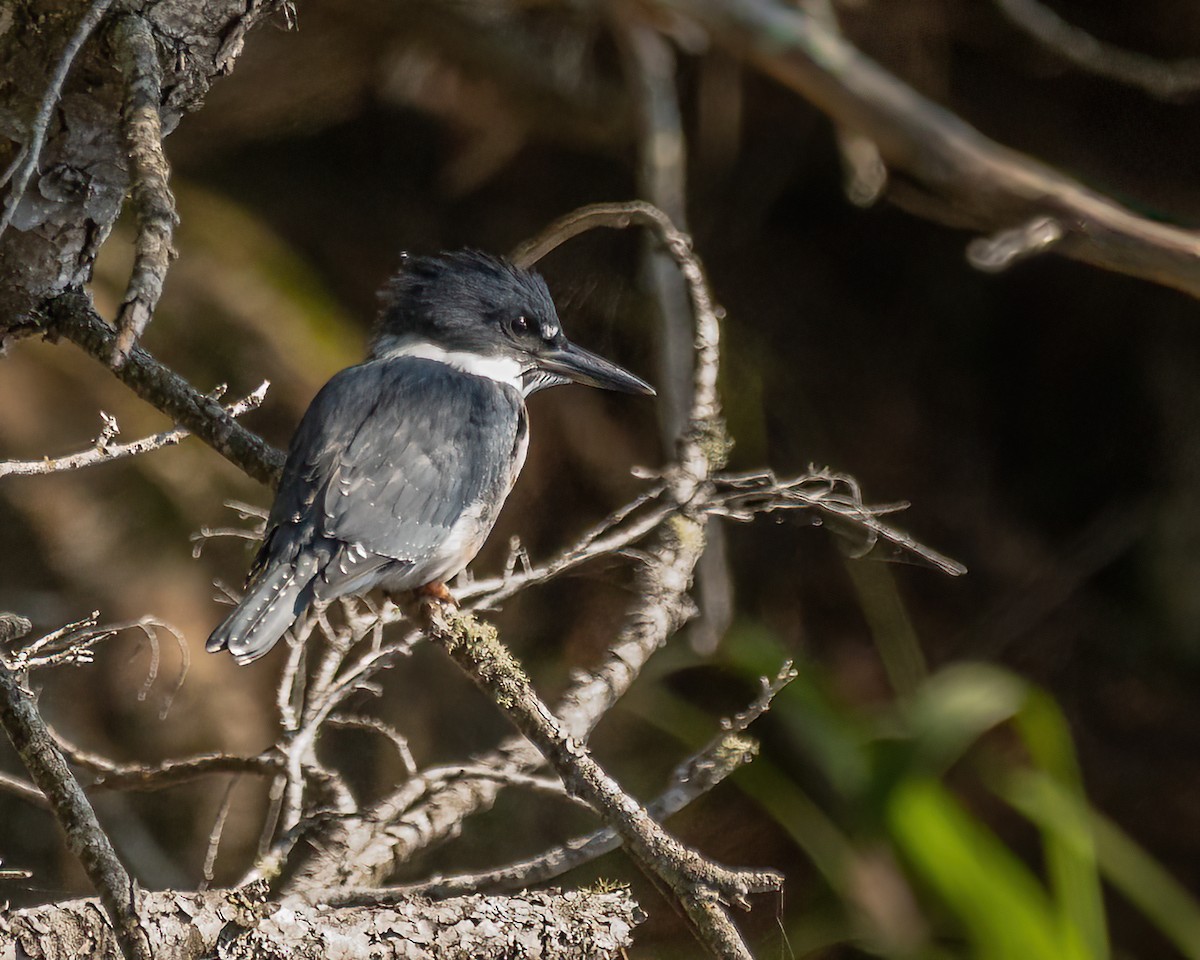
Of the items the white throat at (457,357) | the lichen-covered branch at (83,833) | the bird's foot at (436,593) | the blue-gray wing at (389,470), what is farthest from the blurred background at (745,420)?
the lichen-covered branch at (83,833)

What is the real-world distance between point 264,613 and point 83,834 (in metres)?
0.55

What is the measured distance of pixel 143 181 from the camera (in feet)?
3.67

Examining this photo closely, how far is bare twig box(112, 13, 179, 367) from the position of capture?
3.37ft

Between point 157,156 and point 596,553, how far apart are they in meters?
0.71

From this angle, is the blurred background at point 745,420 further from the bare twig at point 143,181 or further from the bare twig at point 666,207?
the bare twig at point 143,181

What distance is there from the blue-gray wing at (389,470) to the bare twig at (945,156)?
737 mm

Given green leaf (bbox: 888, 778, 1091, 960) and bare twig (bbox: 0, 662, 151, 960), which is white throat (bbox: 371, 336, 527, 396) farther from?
bare twig (bbox: 0, 662, 151, 960)

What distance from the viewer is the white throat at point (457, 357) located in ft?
7.06

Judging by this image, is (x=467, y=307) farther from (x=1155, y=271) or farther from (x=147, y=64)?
(x=1155, y=271)

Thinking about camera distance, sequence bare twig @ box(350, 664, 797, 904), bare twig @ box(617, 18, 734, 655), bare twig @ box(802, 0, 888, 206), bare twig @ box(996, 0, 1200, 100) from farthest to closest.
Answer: bare twig @ box(996, 0, 1200, 100) → bare twig @ box(617, 18, 734, 655) → bare twig @ box(802, 0, 888, 206) → bare twig @ box(350, 664, 797, 904)

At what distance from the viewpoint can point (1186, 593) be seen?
3426 mm

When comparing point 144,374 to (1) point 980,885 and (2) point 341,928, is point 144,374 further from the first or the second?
(1) point 980,885

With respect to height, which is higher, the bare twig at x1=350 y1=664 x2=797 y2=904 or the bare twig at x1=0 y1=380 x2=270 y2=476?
the bare twig at x1=0 y1=380 x2=270 y2=476

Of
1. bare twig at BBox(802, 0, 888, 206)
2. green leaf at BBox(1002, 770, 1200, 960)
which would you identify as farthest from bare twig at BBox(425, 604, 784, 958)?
bare twig at BBox(802, 0, 888, 206)
